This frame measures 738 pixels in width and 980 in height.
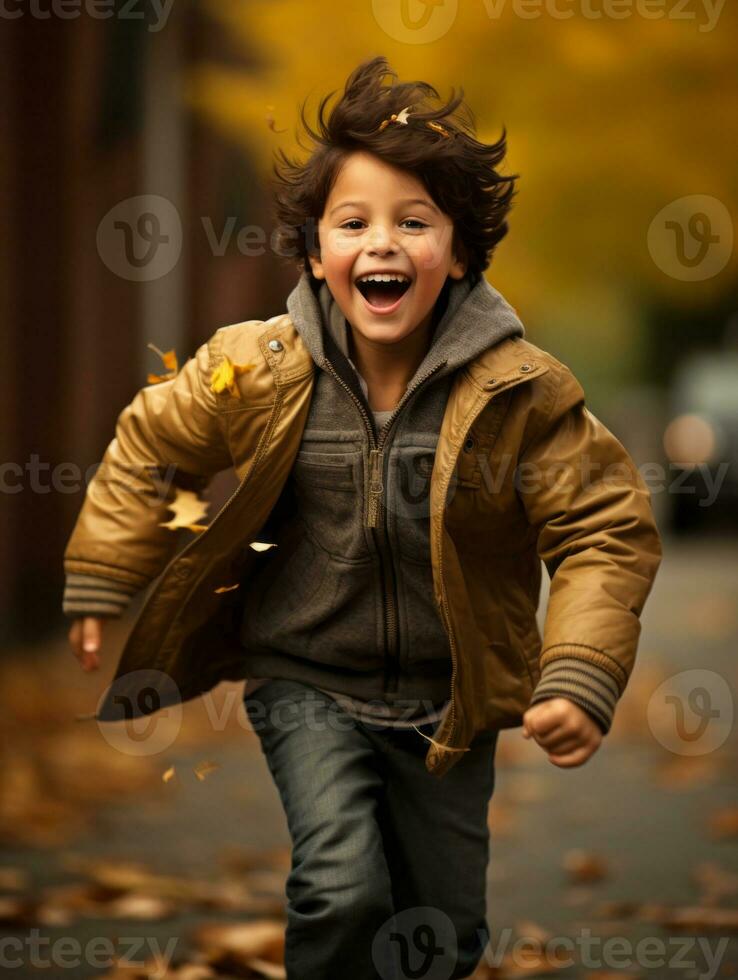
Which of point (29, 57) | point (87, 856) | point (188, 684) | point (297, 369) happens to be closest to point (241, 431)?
point (297, 369)

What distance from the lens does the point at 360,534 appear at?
377 cm

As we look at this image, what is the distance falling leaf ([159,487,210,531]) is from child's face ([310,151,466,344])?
0.71 metres

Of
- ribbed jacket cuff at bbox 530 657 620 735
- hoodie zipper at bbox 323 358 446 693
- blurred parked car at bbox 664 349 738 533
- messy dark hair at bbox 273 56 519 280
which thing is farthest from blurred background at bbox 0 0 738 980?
blurred parked car at bbox 664 349 738 533

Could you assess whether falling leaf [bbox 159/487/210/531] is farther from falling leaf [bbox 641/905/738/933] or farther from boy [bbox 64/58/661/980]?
falling leaf [bbox 641/905/738/933]

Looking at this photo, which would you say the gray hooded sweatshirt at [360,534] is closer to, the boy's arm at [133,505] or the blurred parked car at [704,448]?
the boy's arm at [133,505]

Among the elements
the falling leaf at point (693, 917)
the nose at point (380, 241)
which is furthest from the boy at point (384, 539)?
the falling leaf at point (693, 917)

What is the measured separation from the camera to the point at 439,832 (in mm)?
3971

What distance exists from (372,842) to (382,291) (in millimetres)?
1257

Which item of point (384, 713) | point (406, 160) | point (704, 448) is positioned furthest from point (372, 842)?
point (704, 448)

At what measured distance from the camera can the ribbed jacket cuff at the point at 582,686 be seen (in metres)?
3.33

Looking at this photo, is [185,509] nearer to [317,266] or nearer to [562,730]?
[317,266]

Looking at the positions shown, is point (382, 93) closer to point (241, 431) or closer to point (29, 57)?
point (241, 431)

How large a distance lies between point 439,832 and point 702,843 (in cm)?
274

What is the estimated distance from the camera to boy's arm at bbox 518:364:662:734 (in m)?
3.38
